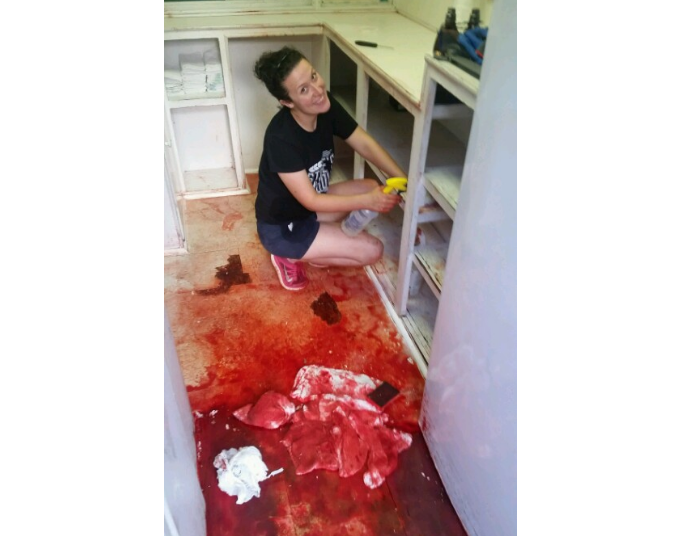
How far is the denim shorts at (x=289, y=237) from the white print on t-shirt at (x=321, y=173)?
0.49 ft

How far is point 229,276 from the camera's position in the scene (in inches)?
76.0

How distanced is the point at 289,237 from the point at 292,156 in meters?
0.36

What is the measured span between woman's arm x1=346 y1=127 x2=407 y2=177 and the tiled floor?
19.2 inches

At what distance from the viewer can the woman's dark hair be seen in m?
1.41

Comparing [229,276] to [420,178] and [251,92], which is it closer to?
[420,178]

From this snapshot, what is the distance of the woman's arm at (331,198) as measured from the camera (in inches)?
61.2

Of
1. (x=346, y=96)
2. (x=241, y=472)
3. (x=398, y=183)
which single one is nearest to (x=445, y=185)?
(x=398, y=183)

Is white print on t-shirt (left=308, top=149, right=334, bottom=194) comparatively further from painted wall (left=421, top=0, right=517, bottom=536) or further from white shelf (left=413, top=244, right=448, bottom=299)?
painted wall (left=421, top=0, right=517, bottom=536)

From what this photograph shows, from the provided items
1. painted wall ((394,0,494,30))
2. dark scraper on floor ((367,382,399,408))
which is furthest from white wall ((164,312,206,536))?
painted wall ((394,0,494,30))

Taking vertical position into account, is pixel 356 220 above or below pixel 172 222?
above

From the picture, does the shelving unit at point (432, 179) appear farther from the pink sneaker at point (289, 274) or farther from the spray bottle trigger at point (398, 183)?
the pink sneaker at point (289, 274)
